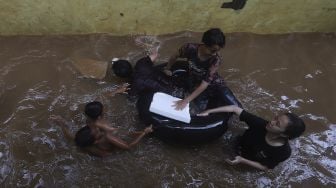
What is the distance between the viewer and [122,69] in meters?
4.64

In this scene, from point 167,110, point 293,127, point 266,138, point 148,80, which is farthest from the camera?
point 148,80

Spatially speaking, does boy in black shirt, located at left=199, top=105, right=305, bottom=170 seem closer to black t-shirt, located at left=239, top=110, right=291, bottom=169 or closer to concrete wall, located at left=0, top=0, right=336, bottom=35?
black t-shirt, located at left=239, top=110, right=291, bottom=169

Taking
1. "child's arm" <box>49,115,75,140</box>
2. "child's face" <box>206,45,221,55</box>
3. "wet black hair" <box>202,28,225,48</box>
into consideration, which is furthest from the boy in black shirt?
"child's arm" <box>49,115,75,140</box>

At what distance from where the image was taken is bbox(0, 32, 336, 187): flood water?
4066 mm

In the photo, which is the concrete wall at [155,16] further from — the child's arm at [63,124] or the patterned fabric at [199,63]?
the child's arm at [63,124]

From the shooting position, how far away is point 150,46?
5.47 meters

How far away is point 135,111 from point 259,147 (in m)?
1.53

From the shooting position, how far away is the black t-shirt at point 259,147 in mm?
3785

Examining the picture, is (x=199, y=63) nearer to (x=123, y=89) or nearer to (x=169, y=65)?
(x=169, y=65)

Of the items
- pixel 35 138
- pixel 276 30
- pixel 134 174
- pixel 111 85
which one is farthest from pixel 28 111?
pixel 276 30

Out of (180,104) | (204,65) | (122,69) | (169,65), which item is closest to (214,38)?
(204,65)

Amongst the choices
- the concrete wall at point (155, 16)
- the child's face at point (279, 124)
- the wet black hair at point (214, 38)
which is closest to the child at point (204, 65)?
the wet black hair at point (214, 38)

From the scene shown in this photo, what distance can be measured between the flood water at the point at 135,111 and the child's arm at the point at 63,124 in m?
0.07

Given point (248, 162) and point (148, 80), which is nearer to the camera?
point (248, 162)
